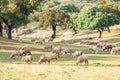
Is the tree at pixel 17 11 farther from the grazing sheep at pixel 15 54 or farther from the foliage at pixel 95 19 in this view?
the grazing sheep at pixel 15 54

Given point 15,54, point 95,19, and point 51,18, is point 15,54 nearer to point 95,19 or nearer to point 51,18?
point 95,19

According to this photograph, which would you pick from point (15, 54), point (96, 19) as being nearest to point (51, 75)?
point (15, 54)

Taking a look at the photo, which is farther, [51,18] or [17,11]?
[51,18]

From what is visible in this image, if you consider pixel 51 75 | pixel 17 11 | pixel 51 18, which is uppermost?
pixel 17 11

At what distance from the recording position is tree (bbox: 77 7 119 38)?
100 metres

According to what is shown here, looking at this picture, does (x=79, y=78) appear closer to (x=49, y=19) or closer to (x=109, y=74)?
(x=109, y=74)

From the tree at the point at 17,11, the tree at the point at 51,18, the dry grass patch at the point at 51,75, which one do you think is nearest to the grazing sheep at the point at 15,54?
the dry grass patch at the point at 51,75

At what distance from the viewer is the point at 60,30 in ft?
488

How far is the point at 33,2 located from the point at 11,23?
699 cm

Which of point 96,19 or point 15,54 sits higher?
point 15,54

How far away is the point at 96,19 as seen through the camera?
100 meters

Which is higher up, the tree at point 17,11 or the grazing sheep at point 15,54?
the tree at point 17,11

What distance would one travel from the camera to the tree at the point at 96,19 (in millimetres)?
100000

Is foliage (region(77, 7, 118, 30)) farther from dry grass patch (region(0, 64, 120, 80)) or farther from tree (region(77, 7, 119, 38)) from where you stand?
dry grass patch (region(0, 64, 120, 80))
